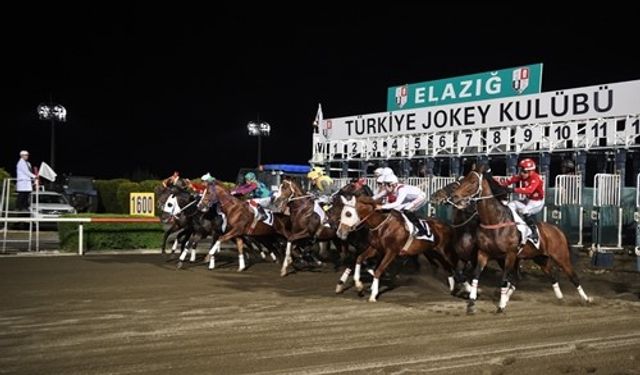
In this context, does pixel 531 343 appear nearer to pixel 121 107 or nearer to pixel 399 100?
pixel 399 100

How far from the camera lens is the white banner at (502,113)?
A: 15734 millimetres

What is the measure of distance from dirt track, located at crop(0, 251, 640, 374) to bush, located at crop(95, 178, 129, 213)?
21525mm

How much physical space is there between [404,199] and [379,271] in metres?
1.40

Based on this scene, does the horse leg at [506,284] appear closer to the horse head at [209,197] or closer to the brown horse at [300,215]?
the brown horse at [300,215]

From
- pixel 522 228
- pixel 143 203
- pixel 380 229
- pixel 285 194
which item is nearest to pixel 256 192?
pixel 285 194

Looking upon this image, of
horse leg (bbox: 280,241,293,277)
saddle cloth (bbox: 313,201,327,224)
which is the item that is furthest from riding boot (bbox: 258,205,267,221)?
saddle cloth (bbox: 313,201,327,224)

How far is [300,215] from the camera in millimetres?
14773

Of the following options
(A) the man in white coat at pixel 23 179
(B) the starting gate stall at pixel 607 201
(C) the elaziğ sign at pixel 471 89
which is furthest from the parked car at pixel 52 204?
(B) the starting gate stall at pixel 607 201

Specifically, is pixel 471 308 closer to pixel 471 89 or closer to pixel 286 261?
pixel 286 261

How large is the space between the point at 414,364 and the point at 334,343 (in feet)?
3.69

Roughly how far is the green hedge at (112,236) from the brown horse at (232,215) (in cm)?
479

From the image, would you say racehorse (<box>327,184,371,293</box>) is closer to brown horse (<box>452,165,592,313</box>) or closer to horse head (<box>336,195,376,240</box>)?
horse head (<box>336,195,376,240</box>)

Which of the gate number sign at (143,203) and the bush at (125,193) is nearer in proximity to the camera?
the gate number sign at (143,203)

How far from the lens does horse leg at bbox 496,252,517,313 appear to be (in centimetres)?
970
